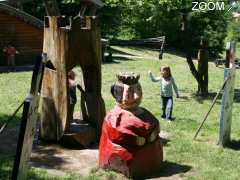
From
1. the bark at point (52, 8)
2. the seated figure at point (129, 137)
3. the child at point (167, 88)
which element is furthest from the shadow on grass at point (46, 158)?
the child at point (167, 88)

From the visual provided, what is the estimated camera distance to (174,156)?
930 centimetres

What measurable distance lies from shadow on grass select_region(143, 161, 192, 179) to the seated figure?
0.13 meters

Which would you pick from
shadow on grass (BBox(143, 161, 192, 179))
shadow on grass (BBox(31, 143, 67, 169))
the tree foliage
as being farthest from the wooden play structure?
the tree foliage

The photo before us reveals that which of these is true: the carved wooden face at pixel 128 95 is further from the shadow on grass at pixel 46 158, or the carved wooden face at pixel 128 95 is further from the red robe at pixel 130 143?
the shadow on grass at pixel 46 158

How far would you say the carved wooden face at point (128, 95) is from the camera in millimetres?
8125

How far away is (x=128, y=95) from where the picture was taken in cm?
812

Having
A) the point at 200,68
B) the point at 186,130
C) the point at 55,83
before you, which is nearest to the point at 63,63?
the point at 55,83

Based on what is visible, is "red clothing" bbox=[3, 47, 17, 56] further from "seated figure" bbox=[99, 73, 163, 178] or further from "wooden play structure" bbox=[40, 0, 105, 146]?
"seated figure" bbox=[99, 73, 163, 178]

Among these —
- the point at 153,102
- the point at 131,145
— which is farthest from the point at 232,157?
the point at 153,102

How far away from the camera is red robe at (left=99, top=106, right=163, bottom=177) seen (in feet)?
25.9

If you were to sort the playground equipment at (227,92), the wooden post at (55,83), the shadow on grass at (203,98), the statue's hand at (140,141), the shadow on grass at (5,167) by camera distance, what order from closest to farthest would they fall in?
1. the shadow on grass at (5,167)
2. the statue's hand at (140,141)
3. the wooden post at (55,83)
4. the playground equipment at (227,92)
5. the shadow on grass at (203,98)

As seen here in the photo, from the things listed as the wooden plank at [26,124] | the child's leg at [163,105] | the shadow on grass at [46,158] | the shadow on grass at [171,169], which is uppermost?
the wooden plank at [26,124]

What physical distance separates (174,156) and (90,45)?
2.54m

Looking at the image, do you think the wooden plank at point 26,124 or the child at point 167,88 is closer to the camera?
the wooden plank at point 26,124
